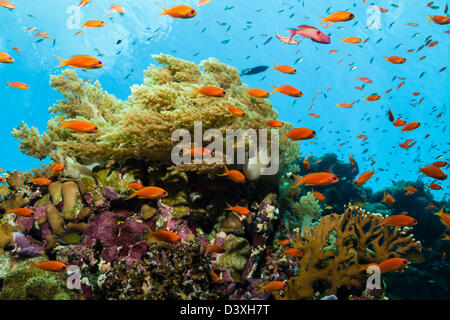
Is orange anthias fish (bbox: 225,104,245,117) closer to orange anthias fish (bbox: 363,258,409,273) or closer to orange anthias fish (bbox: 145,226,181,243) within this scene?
orange anthias fish (bbox: 145,226,181,243)

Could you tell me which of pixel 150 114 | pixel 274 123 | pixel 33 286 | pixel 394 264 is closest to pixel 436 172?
pixel 394 264

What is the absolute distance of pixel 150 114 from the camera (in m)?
3.55

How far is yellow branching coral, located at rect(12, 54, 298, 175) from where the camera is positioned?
3.51 meters

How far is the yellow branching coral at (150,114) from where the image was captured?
3512 mm

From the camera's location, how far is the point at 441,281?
335 inches

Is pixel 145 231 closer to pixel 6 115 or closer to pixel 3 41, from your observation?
pixel 3 41

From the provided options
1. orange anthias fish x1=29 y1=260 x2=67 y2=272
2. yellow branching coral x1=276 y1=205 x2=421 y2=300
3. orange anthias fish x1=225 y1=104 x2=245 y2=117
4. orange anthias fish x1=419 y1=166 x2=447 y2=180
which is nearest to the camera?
orange anthias fish x1=29 y1=260 x2=67 y2=272

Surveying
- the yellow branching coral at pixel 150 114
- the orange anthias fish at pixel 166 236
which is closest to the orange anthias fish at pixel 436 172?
the yellow branching coral at pixel 150 114

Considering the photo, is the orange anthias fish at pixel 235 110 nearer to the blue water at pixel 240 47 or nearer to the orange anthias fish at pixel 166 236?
the orange anthias fish at pixel 166 236

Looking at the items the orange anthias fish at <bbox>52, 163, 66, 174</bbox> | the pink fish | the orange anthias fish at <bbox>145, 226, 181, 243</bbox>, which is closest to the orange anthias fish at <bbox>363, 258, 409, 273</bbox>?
the orange anthias fish at <bbox>145, 226, 181, 243</bbox>

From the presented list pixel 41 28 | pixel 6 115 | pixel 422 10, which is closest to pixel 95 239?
pixel 422 10

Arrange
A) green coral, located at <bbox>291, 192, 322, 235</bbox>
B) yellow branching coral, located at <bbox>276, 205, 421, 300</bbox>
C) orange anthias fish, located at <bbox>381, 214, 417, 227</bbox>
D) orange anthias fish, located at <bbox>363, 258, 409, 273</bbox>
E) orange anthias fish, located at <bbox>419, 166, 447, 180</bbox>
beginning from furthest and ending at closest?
green coral, located at <bbox>291, 192, 322, 235</bbox> < orange anthias fish, located at <bbox>419, 166, 447, 180</bbox> < orange anthias fish, located at <bbox>381, 214, 417, 227</bbox> < yellow branching coral, located at <bbox>276, 205, 421, 300</bbox> < orange anthias fish, located at <bbox>363, 258, 409, 273</bbox>

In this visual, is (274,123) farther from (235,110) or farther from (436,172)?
(436,172)

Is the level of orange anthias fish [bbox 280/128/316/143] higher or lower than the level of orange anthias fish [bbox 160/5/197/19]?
lower
